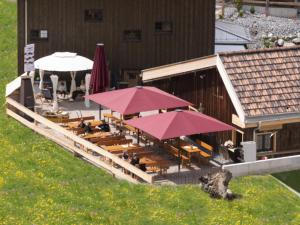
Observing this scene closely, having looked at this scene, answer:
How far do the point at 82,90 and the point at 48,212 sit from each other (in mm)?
16034

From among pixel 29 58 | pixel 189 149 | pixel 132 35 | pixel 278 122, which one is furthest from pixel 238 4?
pixel 189 149

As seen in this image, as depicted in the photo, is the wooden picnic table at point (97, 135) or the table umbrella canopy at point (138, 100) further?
the wooden picnic table at point (97, 135)

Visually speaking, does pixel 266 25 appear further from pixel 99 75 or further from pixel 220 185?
pixel 220 185

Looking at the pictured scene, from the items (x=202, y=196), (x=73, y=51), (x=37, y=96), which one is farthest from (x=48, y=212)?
(x=73, y=51)

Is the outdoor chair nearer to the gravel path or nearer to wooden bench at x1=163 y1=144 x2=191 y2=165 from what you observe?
wooden bench at x1=163 y1=144 x2=191 y2=165

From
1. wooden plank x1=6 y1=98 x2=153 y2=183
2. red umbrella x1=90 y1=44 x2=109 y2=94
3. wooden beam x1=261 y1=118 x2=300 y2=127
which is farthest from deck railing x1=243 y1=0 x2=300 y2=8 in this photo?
wooden beam x1=261 y1=118 x2=300 y2=127

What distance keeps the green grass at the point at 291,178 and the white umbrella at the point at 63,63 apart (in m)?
12.1

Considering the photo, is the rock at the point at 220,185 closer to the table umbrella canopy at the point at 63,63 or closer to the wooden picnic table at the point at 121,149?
the wooden picnic table at the point at 121,149

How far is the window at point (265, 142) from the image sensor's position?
3272 cm

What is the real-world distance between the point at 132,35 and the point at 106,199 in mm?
18077

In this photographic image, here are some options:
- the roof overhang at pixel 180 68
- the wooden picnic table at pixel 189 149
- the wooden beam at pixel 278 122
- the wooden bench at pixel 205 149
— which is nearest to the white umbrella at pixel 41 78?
the roof overhang at pixel 180 68

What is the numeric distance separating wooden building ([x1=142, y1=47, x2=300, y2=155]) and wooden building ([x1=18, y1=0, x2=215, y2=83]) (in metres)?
9.68

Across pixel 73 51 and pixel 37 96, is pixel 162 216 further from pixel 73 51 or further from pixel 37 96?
pixel 73 51

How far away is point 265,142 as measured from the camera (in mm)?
32875
